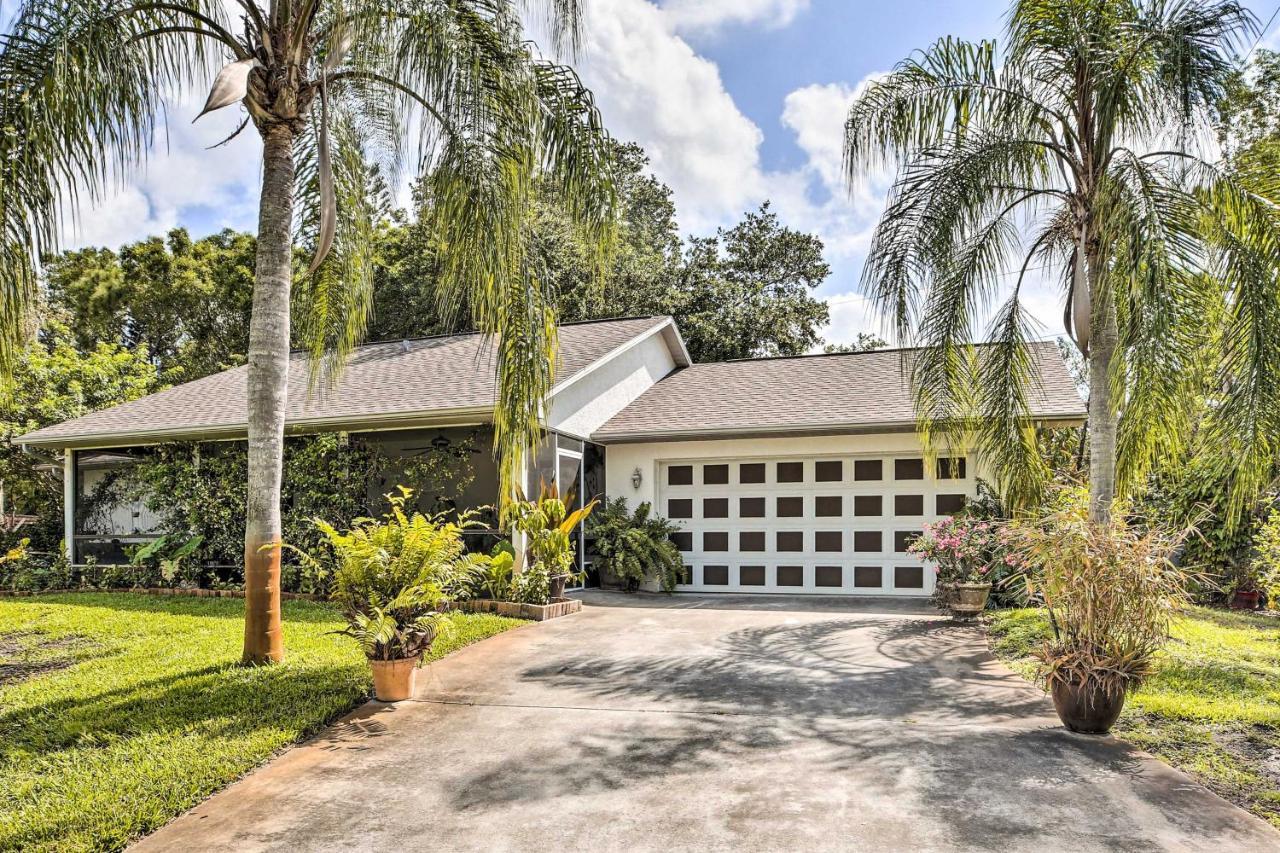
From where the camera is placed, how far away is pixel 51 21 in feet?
18.1

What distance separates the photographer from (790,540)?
43.9 feet

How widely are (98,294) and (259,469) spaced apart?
2253cm

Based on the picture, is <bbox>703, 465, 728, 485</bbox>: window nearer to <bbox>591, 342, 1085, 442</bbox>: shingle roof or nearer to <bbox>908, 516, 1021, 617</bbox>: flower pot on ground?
<bbox>591, 342, 1085, 442</bbox>: shingle roof

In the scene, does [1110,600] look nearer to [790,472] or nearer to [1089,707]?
[1089,707]

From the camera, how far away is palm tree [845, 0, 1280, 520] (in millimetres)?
6902

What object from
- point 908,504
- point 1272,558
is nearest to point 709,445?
point 908,504

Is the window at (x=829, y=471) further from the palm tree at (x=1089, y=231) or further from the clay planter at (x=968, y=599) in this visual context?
the clay planter at (x=968, y=599)

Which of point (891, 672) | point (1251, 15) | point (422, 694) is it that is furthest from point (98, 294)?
point (1251, 15)

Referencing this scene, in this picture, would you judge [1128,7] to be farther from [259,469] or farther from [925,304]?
[259,469]

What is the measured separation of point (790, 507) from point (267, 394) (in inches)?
340

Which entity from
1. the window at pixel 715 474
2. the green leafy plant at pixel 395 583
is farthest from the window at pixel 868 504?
the green leafy plant at pixel 395 583

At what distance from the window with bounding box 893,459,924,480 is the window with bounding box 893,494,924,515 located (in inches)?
11.2

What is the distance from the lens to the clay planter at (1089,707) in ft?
17.5

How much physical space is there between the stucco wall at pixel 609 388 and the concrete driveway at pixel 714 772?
550cm
